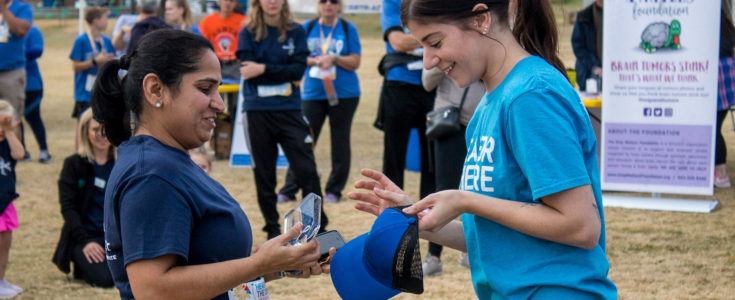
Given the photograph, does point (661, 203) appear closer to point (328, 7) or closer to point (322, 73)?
point (322, 73)

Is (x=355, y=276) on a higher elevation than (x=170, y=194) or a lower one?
lower

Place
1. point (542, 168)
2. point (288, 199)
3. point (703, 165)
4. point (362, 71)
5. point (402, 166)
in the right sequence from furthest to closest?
1. point (362, 71)
2. point (288, 199)
3. point (703, 165)
4. point (402, 166)
5. point (542, 168)

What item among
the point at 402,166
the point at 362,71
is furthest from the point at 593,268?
the point at 362,71

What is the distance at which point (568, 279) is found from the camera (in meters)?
2.33

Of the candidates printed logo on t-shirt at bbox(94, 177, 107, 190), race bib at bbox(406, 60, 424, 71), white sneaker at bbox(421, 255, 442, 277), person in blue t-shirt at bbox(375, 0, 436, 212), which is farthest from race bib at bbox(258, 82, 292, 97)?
white sneaker at bbox(421, 255, 442, 277)

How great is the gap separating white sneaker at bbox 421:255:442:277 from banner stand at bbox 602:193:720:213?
7.59ft

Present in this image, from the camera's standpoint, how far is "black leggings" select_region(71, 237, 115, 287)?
→ 6270 mm


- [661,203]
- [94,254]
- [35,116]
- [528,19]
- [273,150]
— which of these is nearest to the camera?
[528,19]

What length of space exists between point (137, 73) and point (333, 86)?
22.1ft

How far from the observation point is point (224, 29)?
10.9m

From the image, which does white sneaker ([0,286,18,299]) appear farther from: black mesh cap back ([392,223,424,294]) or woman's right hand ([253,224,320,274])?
black mesh cap back ([392,223,424,294])

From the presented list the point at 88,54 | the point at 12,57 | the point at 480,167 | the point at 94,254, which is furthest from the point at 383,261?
the point at 88,54

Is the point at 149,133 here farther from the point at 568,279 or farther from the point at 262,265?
the point at 568,279

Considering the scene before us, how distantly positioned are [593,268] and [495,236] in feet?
0.78
